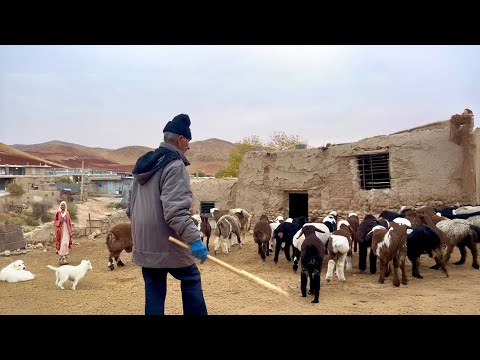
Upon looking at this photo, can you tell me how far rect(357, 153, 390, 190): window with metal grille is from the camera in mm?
11898

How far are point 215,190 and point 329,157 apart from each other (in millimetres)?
7115

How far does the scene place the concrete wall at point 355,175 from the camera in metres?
10.7

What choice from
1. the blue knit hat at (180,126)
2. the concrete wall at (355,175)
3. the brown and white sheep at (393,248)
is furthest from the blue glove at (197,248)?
the concrete wall at (355,175)

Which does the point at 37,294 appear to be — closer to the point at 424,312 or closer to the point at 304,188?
the point at 424,312

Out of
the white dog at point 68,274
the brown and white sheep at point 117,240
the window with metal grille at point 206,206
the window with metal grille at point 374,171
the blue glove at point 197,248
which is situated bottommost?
the white dog at point 68,274

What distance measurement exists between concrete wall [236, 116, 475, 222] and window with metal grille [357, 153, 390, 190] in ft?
0.72

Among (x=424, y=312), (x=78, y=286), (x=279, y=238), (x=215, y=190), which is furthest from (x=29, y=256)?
(x=424, y=312)

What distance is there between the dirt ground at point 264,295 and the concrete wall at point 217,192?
9232mm

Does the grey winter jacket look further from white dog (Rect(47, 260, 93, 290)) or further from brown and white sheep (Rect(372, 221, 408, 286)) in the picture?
brown and white sheep (Rect(372, 221, 408, 286))

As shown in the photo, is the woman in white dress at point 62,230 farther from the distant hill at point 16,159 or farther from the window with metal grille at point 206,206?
the distant hill at point 16,159

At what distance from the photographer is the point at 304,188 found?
13.7 m

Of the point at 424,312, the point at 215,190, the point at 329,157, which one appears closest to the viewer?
the point at 424,312

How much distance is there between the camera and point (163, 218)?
10.6 feet

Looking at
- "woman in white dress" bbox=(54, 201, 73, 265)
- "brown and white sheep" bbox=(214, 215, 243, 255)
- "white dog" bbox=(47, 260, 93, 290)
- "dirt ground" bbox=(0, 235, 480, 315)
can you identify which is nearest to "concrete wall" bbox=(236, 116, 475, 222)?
"dirt ground" bbox=(0, 235, 480, 315)
